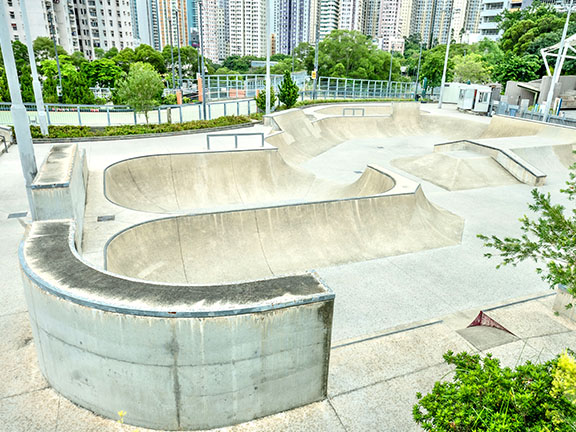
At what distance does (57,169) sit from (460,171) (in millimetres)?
16550

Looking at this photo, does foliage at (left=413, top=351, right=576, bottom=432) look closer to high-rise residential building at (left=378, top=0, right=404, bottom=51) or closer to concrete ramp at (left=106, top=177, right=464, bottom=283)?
concrete ramp at (left=106, top=177, right=464, bottom=283)

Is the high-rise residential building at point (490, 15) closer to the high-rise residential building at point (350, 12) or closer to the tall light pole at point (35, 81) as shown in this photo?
the high-rise residential building at point (350, 12)

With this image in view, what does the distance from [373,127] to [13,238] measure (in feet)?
84.7

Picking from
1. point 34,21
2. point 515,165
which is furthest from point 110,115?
point 34,21

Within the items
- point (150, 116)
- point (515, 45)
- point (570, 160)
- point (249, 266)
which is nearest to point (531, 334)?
point (249, 266)

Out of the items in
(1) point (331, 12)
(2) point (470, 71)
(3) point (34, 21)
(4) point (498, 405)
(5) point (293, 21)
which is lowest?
(4) point (498, 405)

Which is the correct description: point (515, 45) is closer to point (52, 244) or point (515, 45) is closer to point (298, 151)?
point (298, 151)

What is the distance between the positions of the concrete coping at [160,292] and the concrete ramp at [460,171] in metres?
15.2

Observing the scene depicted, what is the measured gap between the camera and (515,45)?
63406 mm

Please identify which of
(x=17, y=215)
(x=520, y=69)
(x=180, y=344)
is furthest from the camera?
(x=520, y=69)

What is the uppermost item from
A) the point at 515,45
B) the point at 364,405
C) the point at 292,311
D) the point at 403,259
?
the point at 515,45

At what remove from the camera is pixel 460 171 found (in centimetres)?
1948

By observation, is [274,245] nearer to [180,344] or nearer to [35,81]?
[180,344]

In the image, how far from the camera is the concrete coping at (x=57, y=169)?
28.6ft
